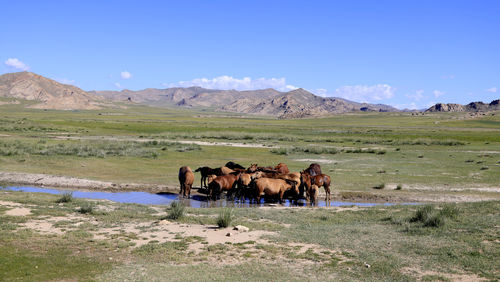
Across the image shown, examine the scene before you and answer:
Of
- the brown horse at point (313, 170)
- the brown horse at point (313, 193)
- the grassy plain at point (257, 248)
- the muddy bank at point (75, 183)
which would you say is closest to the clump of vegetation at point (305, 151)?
the brown horse at point (313, 170)

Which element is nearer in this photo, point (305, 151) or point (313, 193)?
point (313, 193)

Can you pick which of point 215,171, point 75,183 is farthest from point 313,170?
point 75,183

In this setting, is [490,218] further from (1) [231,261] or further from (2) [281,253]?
(1) [231,261]

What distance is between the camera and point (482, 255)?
35.0ft

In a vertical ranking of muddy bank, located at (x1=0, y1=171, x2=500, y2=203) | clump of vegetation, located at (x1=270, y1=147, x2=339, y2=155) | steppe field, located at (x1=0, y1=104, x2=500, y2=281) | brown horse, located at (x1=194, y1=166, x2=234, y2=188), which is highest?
brown horse, located at (x1=194, y1=166, x2=234, y2=188)

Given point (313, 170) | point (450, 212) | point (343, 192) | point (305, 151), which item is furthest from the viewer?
point (305, 151)

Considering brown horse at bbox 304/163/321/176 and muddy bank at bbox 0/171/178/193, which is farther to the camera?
brown horse at bbox 304/163/321/176

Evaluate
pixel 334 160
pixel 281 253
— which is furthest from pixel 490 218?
pixel 334 160

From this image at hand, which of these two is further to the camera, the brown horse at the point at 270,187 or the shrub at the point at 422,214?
the brown horse at the point at 270,187

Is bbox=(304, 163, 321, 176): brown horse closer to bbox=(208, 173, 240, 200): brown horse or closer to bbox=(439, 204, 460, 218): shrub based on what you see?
bbox=(208, 173, 240, 200): brown horse

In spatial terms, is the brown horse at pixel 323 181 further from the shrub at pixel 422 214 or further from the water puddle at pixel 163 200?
the shrub at pixel 422 214

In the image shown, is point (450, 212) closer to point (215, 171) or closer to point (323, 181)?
point (323, 181)

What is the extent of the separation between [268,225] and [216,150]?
32085 mm

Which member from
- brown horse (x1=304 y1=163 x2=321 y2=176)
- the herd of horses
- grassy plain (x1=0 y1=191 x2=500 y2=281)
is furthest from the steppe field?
the herd of horses
